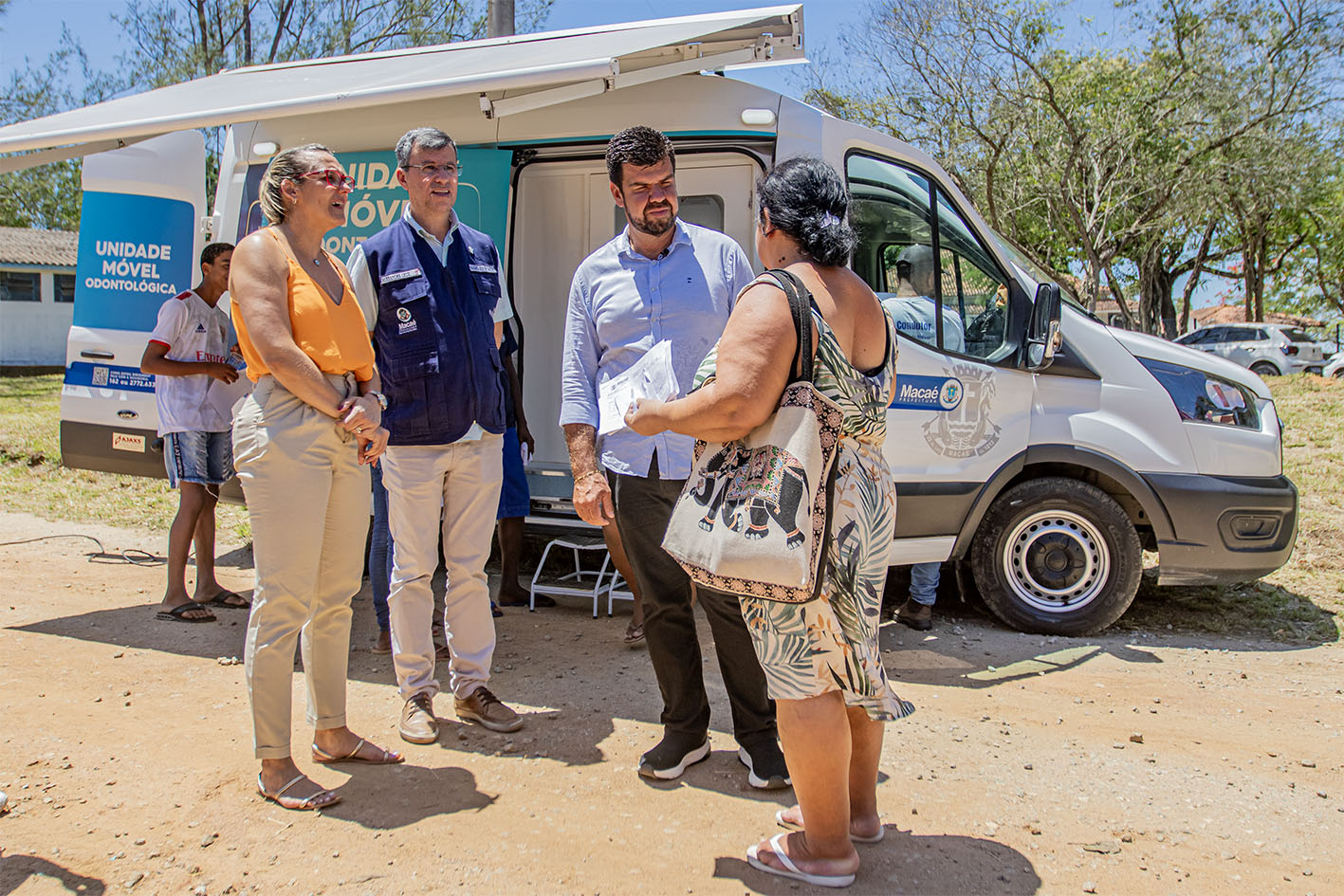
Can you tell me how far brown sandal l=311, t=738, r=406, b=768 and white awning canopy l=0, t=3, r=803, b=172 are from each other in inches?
103

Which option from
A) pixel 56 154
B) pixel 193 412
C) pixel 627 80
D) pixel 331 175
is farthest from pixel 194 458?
pixel 627 80

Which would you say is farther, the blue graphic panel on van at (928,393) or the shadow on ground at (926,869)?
the blue graphic panel on van at (928,393)

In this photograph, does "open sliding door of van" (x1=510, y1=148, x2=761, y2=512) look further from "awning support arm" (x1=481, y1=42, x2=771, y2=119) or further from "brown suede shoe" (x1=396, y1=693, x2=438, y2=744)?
"brown suede shoe" (x1=396, y1=693, x2=438, y2=744)

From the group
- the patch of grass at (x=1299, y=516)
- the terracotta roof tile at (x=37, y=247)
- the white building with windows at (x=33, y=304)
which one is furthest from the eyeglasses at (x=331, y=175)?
the white building with windows at (x=33, y=304)

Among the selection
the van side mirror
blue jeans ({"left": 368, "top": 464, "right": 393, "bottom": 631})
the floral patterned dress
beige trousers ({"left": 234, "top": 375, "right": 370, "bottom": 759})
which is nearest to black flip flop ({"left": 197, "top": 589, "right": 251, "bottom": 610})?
blue jeans ({"left": 368, "top": 464, "right": 393, "bottom": 631})

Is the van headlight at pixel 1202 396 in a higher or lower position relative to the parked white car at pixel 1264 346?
lower

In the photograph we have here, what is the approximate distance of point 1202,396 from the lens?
17.2 feet

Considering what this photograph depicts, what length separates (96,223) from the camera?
600cm

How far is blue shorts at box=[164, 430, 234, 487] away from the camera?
5340 millimetres

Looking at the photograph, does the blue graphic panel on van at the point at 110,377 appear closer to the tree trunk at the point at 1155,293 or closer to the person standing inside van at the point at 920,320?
the person standing inside van at the point at 920,320

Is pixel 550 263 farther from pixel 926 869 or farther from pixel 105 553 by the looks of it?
pixel 926 869

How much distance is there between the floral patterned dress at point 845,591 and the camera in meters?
2.59

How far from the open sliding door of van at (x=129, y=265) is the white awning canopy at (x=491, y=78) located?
1.10 ft

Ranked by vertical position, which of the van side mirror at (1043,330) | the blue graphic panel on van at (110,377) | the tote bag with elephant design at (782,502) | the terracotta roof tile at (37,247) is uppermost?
the terracotta roof tile at (37,247)
